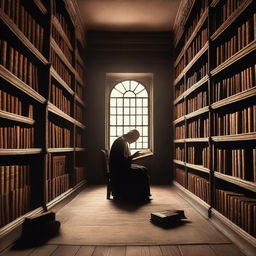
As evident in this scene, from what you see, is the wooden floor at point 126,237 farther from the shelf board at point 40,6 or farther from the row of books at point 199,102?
the shelf board at point 40,6

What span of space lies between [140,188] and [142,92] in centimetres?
356

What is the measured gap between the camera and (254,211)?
7.52 feet

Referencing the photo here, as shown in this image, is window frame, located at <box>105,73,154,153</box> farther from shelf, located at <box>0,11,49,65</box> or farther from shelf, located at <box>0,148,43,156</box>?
shelf, located at <box>0,148,43,156</box>

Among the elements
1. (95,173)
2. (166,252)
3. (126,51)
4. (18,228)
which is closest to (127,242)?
(166,252)

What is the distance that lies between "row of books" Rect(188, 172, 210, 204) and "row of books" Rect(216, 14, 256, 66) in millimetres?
1645

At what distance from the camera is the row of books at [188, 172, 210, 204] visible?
359 centimetres

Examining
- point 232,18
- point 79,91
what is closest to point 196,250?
point 232,18

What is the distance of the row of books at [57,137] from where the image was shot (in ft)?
12.6

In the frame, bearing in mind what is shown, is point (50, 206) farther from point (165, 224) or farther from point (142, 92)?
point (142, 92)

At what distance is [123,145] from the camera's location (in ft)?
15.7

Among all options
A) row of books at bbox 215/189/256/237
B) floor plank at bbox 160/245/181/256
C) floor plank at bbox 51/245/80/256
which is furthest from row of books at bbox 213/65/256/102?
floor plank at bbox 51/245/80/256

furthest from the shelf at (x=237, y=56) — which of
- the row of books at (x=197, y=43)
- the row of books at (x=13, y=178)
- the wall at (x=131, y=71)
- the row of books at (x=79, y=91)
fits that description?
the wall at (x=131, y=71)

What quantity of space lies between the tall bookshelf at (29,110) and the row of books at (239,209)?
7.09ft

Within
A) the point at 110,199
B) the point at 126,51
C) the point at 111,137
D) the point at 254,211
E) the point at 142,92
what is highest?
the point at 126,51
